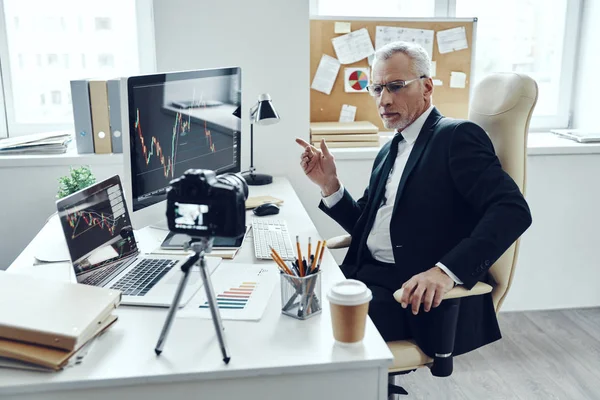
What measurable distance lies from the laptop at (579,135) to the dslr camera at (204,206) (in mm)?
2364

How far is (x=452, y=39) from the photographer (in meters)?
3.04

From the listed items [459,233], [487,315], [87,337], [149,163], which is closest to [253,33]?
[149,163]

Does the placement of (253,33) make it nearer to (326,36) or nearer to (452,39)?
(326,36)

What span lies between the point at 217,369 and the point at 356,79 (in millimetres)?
2166

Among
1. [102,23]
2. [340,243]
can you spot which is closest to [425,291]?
[340,243]

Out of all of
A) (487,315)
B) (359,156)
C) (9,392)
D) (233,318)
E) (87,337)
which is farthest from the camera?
(359,156)

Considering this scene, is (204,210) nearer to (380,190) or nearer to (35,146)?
(380,190)

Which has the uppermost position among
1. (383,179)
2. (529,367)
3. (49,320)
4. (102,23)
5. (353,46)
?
(102,23)

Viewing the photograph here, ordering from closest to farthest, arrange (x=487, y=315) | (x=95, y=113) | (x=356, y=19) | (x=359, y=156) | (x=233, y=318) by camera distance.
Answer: (x=233, y=318) < (x=487, y=315) < (x=95, y=113) < (x=359, y=156) < (x=356, y=19)

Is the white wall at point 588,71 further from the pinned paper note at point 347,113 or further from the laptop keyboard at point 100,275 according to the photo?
the laptop keyboard at point 100,275

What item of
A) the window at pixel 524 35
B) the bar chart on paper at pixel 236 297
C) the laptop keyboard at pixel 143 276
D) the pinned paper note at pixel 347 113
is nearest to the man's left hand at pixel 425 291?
the bar chart on paper at pixel 236 297

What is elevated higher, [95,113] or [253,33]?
[253,33]

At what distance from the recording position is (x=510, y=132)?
173 centimetres

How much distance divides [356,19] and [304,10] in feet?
1.48
